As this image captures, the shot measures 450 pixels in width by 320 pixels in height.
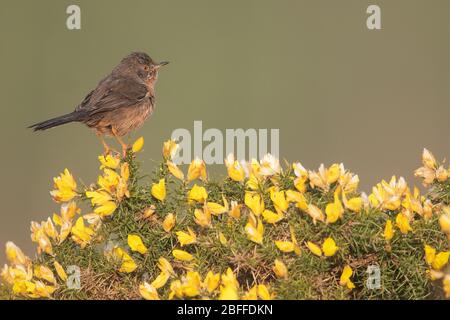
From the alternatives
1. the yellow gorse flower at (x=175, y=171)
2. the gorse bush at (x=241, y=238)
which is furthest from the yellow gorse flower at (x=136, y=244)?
the yellow gorse flower at (x=175, y=171)

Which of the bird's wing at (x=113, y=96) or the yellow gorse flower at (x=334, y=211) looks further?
the bird's wing at (x=113, y=96)

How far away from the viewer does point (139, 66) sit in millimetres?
7410

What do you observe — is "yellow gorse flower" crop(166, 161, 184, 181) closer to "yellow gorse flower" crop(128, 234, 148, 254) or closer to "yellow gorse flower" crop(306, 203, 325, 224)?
"yellow gorse flower" crop(128, 234, 148, 254)

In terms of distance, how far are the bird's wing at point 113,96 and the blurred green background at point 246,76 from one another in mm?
4493

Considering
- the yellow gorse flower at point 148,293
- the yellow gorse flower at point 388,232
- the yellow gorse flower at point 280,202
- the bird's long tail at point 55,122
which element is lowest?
the yellow gorse flower at point 148,293

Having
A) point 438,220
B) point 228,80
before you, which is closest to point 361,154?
point 228,80

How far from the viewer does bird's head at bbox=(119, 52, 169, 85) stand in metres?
7.34

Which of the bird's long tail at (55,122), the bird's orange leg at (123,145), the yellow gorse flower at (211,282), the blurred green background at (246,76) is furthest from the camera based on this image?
the blurred green background at (246,76)

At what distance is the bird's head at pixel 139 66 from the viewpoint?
24.1 feet

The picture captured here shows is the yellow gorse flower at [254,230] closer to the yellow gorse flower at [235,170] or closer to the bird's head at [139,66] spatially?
the yellow gorse flower at [235,170]

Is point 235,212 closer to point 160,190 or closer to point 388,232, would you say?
point 160,190

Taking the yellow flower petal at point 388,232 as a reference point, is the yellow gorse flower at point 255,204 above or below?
above

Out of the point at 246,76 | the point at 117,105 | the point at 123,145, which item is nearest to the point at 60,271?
the point at 123,145
